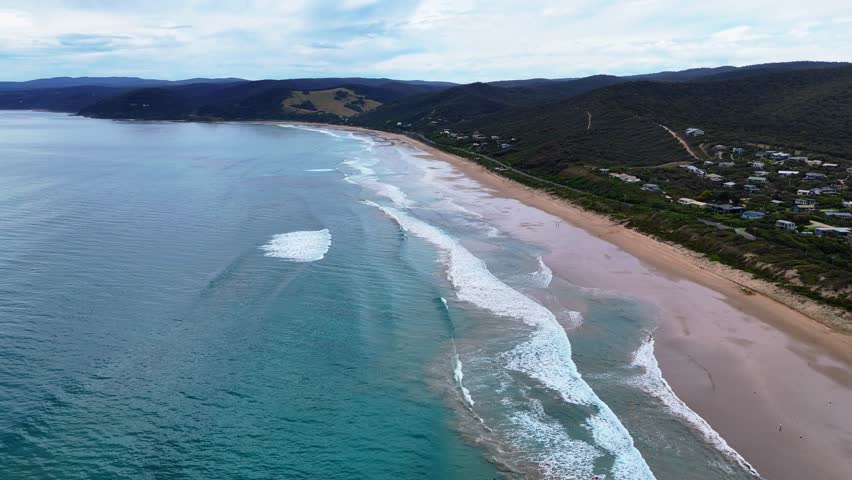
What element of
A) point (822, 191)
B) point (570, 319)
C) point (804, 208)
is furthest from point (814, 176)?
point (570, 319)

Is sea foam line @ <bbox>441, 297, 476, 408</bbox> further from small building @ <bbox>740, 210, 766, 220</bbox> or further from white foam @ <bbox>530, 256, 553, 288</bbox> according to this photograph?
small building @ <bbox>740, 210, 766, 220</bbox>

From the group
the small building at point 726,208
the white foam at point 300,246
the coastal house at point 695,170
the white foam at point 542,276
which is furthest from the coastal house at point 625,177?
the white foam at point 300,246

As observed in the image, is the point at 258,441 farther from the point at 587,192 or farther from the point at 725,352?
the point at 587,192

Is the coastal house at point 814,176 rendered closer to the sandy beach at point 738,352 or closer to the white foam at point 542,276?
the sandy beach at point 738,352

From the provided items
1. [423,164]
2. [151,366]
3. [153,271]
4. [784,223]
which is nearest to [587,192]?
[784,223]

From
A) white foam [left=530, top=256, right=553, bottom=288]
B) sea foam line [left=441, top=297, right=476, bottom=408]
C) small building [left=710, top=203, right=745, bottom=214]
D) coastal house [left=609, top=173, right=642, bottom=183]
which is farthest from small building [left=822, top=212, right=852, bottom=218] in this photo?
sea foam line [left=441, top=297, right=476, bottom=408]
